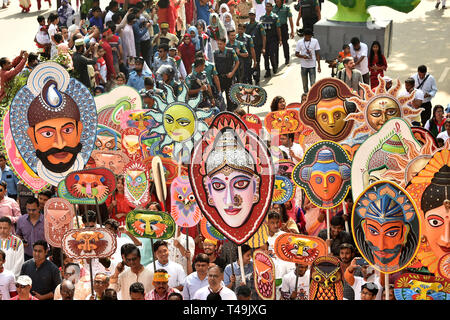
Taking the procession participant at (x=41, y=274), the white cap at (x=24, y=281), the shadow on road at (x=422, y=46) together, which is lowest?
the shadow on road at (x=422, y=46)

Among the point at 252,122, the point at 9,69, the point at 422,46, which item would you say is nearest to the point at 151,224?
the point at 252,122

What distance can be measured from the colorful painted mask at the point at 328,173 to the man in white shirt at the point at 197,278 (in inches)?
55.2

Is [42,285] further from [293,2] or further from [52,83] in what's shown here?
[293,2]

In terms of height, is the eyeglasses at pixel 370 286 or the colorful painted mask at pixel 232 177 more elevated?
the colorful painted mask at pixel 232 177

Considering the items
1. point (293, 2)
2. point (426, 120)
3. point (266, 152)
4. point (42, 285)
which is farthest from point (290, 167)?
point (293, 2)

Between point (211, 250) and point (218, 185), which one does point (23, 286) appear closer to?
point (211, 250)

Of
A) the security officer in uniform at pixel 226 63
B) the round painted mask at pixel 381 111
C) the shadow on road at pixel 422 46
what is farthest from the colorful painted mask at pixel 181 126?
the shadow on road at pixel 422 46

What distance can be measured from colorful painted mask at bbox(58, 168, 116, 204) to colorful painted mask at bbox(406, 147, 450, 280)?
11.0 ft

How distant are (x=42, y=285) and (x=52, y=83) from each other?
2.23 m

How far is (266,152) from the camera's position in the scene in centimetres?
867

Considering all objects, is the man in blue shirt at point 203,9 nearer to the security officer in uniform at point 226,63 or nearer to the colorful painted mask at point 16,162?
the security officer in uniform at point 226,63

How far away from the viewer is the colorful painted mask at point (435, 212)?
8062 mm

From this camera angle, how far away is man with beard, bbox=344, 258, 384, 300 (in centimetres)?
889

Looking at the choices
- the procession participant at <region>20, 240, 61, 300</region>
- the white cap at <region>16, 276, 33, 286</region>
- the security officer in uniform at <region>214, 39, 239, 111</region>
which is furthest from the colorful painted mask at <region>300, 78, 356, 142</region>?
the security officer in uniform at <region>214, 39, 239, 111</region>
